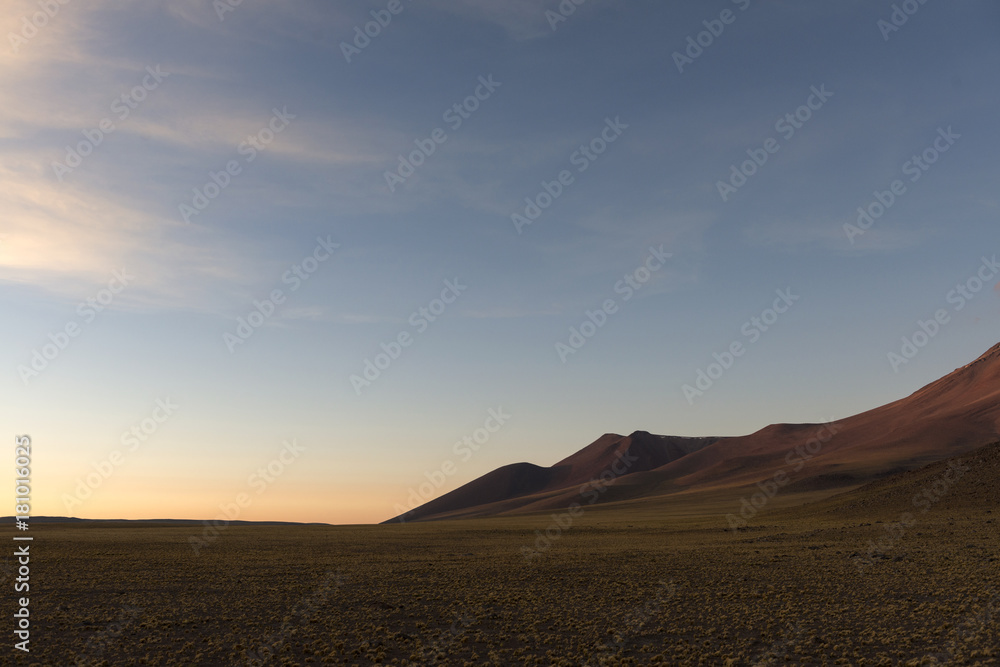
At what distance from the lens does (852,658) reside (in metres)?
15.4

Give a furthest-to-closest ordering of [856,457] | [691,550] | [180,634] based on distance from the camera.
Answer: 1. [856,457]
2. [691,550]
3. [180,634]

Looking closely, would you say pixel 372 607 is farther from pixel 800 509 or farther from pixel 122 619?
pixel 800 509

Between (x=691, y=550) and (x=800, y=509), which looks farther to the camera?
(x=800, y=509)

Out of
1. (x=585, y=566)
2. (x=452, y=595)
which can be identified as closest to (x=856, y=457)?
(x=585, y=566)

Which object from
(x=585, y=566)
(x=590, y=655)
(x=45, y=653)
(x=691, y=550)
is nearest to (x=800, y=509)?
(x=691, y=550)

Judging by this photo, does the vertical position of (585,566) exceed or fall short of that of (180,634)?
it falls short

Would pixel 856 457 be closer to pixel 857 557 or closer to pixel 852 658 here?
pixel 857 557

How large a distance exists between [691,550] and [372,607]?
2364cm

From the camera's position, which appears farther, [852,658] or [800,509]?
[800,509]

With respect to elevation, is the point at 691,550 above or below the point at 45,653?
below

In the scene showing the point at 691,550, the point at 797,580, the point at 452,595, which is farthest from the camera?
the point at 691,550

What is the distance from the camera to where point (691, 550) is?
3928 cm

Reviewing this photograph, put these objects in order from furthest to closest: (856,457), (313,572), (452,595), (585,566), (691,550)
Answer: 1. (856,457)
2. (691,550)
3. (585,566)
4. (313,572)
5. (452,595)

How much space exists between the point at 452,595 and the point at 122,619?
32.4ft
